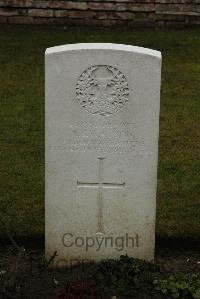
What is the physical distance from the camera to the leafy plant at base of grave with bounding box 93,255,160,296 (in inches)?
157

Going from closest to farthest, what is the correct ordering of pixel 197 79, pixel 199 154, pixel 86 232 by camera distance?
pixel 86 232 → pixel 199 154 → pixel 197 79

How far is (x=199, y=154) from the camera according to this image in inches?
253

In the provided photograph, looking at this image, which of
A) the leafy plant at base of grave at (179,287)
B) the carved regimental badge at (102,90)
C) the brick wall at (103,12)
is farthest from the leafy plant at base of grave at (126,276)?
the brick wall at (103,12)

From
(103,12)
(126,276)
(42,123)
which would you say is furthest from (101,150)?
(103,12)

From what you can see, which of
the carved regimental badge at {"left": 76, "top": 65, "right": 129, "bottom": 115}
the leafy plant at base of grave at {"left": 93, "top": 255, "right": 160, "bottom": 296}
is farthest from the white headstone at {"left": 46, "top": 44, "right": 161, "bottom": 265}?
the leafy plant at base of grave at {"left": 93, "top": 255, "right": 160, "bottom": 296}

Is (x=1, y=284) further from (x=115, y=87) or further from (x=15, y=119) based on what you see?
(x=15, y=119)

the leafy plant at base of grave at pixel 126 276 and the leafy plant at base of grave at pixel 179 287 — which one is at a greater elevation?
the leafy plant at base of grave at pixel 126 276

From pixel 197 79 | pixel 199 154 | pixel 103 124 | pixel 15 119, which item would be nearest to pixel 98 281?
pixel 103 124

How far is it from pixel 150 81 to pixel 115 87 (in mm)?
204

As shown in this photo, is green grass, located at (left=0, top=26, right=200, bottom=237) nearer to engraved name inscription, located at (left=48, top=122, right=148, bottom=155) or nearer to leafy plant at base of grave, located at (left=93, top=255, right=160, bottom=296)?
leafy plant at base of grave, located at (left=93, top=255, right=160, bottom=296)

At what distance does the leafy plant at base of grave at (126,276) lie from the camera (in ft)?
13.1

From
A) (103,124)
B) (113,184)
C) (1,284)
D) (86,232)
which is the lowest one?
(1,284)

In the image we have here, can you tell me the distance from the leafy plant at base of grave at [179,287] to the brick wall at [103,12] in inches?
305

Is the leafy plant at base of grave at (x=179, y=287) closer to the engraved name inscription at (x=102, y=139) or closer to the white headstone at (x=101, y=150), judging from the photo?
the white headstone at (x=101, y=150)
